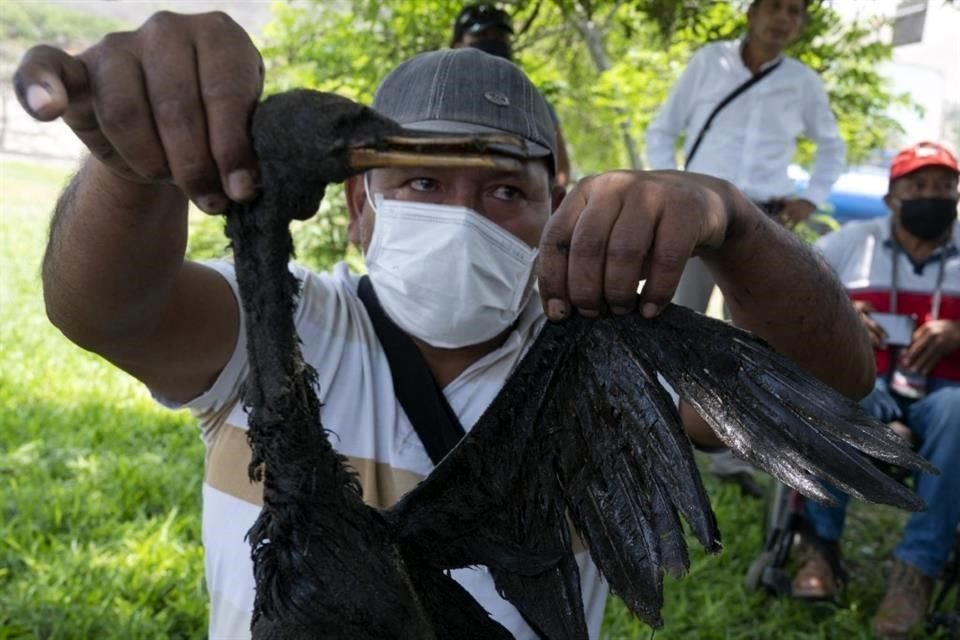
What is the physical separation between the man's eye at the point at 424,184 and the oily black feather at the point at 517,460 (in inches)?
22.6

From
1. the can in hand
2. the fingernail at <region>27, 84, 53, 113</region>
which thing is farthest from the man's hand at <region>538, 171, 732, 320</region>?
the can in hand

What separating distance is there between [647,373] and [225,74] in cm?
85

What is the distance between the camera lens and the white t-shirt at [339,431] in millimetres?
2025

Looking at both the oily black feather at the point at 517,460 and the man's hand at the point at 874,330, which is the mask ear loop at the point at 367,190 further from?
the man's hand at the point at 874,330

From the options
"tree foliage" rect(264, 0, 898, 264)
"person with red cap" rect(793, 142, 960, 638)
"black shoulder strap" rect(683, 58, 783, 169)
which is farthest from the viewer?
"tree foliage" rect(264, 0, 898, 264)

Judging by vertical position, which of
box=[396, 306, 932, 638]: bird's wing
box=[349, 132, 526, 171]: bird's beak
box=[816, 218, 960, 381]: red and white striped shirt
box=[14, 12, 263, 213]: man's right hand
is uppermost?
box=[14, 12, 263, 213]: man's right hand

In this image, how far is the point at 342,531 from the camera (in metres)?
1.51

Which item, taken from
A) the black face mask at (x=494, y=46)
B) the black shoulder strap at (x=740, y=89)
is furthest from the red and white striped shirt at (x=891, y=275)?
the black face mask at (x=494, y=46)

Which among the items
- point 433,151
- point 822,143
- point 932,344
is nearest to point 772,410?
point 433,151

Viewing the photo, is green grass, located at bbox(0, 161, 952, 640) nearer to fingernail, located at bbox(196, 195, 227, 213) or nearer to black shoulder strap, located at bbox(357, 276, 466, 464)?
black shoulder strap, located at bbox(357, 276, 466, 464)

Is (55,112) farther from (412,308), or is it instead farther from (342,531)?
(412,308)

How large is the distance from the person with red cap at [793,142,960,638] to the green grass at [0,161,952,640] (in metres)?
0.26

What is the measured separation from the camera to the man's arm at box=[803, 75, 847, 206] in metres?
5.26

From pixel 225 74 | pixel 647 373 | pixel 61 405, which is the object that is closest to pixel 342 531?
pixel 647 373
